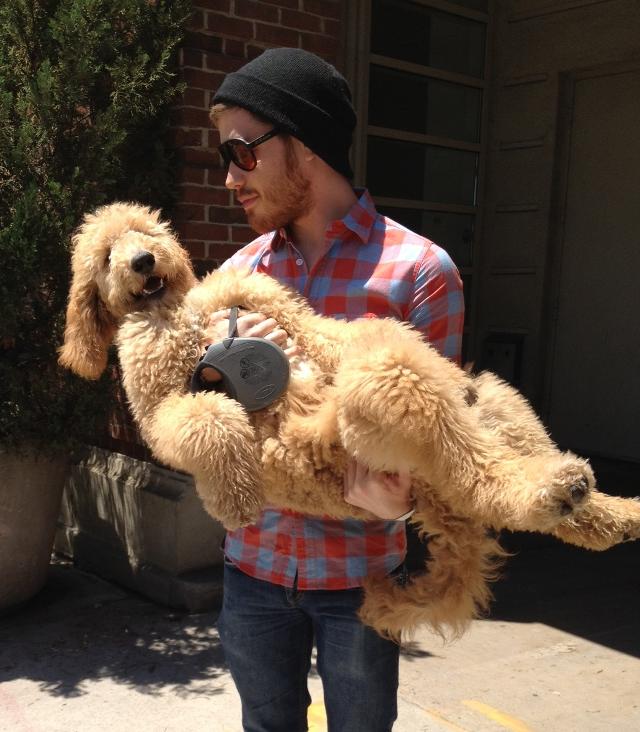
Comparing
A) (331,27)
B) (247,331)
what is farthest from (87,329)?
(331,27)

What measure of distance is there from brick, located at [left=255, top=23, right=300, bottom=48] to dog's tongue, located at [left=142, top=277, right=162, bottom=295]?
3098mm

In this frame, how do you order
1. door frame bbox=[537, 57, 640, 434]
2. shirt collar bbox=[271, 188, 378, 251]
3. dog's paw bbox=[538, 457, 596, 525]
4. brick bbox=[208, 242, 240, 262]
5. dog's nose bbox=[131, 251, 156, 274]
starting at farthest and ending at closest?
1. door frame bbox=[537, 57, 640, 434]
2. brick bbox=[208, 242, 240, 262]
3. shirt collar bbox=[271, 188, 378, 251]
4. dog's nose bbox=[131, 251, 156, 274]
5. dog's paw bbox=[538, 457, 596, 525]

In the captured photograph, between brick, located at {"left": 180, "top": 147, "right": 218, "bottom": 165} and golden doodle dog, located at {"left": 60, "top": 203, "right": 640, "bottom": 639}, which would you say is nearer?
golden doodle dog, located at {"left": 60, "top": 203, "right": 640, "bottom": 639}

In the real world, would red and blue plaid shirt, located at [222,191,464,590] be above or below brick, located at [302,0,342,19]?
below

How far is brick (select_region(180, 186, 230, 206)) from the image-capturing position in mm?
4398

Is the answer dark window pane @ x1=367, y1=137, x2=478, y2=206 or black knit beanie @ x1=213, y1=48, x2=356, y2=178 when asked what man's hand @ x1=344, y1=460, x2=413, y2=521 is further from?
dark window pane @ x1=367, y1=137, x2=478, y2=206

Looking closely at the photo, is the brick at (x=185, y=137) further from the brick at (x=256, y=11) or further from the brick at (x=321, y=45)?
the brick at (x=321, y=45)

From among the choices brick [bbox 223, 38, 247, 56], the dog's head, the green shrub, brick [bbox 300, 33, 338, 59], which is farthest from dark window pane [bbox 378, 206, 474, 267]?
the dog's head

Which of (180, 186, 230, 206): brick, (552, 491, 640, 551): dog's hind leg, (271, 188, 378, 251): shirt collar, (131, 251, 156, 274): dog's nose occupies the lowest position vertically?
(552, 491, 640, 551): dog's hind leg

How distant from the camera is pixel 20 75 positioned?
3973mm

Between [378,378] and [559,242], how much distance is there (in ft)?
18.7

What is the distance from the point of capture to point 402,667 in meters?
3.93

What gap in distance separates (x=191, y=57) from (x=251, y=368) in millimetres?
3081

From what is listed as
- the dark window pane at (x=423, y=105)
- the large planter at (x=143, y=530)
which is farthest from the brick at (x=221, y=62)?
the large planter at (x=143, y=530)
